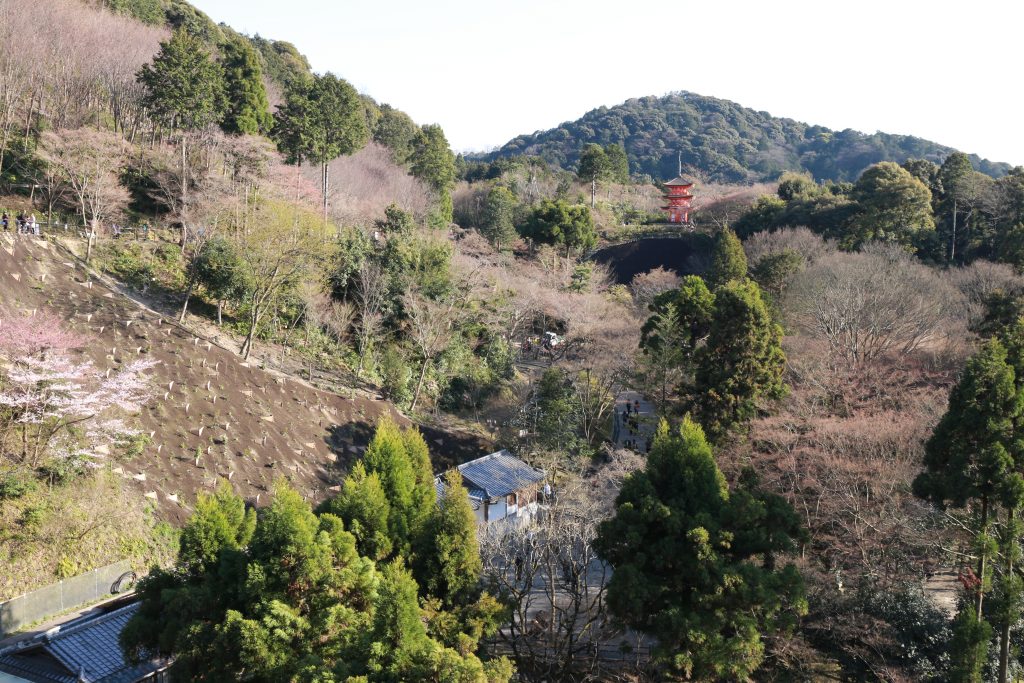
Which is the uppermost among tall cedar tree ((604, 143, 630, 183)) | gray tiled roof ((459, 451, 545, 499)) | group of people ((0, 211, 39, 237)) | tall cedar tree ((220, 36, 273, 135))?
tall cedar tree ((604, 143, 630, 183))

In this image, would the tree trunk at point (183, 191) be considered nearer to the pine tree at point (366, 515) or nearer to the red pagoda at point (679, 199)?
the pine tree at point (366, 515)

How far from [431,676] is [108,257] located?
55.3 feet

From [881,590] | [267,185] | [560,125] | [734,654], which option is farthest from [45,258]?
[560,125]

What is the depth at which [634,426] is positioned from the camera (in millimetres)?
21672

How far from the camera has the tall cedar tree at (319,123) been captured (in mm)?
24875

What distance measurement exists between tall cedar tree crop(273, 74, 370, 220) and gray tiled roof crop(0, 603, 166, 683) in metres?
17.3

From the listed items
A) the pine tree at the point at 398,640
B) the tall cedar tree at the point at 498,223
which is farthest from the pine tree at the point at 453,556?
the tall cedar tree at the point at 498,223

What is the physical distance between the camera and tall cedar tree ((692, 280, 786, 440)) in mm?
16828

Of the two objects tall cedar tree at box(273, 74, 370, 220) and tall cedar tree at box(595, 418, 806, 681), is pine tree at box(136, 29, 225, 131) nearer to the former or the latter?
tall cedar tree at box(273, 74, 370, 220)

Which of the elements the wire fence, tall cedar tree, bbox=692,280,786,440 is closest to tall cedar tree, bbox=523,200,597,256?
tall cedar tree, bbox=692,280,786,440

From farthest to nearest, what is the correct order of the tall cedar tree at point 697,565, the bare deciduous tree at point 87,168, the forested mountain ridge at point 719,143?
the forested mountain ridge at point 719,143 < the bare deciduous tree at point 87,168 < the tall cedar tree at point 697,565

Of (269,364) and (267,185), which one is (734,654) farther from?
(267,185)

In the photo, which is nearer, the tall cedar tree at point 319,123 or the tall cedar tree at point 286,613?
the tall cedar tree at point 286,613

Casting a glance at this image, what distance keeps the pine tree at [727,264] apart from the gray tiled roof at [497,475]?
13067mm
